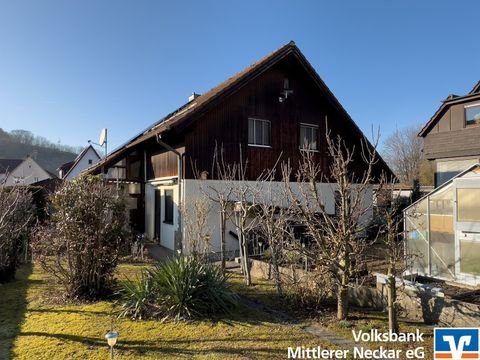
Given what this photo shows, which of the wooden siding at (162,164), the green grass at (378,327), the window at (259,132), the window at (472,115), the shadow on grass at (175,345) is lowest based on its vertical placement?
the shadow on grass at (175,345)

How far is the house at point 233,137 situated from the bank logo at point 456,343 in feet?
27.9

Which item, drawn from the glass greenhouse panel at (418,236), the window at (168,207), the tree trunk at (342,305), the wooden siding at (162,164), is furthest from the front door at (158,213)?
the tree trunk at (342,305)

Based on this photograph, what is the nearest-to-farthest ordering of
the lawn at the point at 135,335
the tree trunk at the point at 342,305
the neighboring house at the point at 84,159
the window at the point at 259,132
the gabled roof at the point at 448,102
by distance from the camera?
the lawn at the point at 135,335
the tree trunk at the point at 342,305
the window at the point at 259,132
the gabled roof at the point at 448,102
the neighboring house at the point at 84,159

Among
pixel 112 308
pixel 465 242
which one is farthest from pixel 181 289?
pixel 465 242

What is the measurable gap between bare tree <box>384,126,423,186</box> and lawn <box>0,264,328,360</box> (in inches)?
1768

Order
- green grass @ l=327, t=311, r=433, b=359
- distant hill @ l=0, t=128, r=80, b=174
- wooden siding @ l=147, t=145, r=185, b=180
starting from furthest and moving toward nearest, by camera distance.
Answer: distant hill @ l=0, t=128, r=80, b=174 < wooden siding @ l=147, t=145, r=185, b=180 < green grass @ l=327, t=311, r=433, b=359

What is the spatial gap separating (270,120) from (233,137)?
7.14ft

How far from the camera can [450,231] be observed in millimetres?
9234

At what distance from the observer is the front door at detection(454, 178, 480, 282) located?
862 cm

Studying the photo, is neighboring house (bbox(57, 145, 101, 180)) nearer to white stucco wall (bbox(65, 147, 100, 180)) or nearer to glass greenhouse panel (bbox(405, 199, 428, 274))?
white stucco wall (bbox(65, 147, 100, 180))

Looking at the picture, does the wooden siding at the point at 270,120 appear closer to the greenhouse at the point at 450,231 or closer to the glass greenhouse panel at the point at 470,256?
the greenhouse at the point at 450,231

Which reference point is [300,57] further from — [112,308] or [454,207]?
[112,308]

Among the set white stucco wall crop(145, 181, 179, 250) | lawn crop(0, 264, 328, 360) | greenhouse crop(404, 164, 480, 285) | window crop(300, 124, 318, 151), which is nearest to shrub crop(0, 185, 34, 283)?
lawn crop(0, 264, 328, 360)

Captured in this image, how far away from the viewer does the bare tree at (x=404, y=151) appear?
46.8 metres
